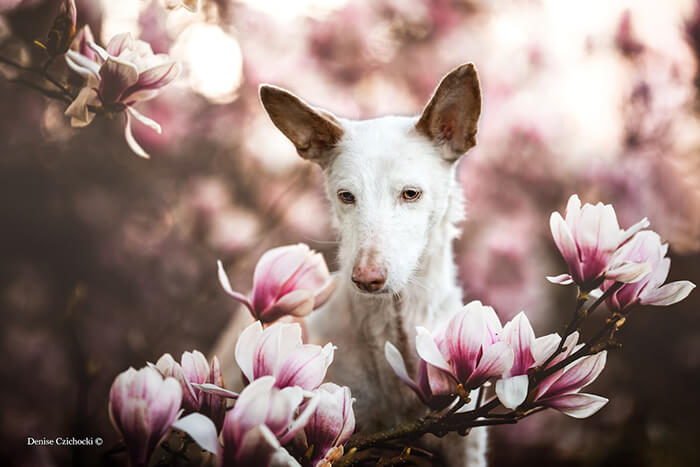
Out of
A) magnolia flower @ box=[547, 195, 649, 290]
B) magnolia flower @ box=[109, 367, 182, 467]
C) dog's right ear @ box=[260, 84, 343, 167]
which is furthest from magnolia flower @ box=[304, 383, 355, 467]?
dog's right ear @ box=[260, 84, 343, 167]

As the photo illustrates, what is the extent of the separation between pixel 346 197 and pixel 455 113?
0.17 metres

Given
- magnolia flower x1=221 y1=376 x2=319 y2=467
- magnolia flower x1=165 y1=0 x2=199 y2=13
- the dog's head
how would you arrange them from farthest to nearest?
the dog's head
magnolia flower x1=165 y1=0 x2=199 y2=13
magnolia flower x1=221 y1=376 x2=319 y2=467

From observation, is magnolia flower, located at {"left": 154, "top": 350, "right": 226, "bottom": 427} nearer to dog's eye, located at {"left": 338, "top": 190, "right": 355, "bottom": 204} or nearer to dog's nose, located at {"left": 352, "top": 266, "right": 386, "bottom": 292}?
dog's nose, located at {"left": 352, "top": 266, "right": 386, "bottom": 292}

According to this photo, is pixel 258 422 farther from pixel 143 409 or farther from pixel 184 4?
pixel 184 4

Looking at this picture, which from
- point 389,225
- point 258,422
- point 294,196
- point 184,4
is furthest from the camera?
point 294,196

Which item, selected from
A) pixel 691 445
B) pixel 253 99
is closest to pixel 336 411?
pixel 691 445

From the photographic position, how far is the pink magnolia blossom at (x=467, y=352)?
40cm

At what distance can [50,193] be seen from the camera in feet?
2.95

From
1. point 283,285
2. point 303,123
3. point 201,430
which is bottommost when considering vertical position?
point 201,430

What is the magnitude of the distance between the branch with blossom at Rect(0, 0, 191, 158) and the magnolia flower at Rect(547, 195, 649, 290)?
1.21 feet

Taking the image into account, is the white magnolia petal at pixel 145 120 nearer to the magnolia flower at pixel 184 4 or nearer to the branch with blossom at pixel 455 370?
the magnolia flower at pixel 184 4

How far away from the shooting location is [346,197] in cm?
64

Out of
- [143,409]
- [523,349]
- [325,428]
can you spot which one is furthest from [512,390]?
[143,409]

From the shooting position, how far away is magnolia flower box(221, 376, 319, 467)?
336 millimetres
